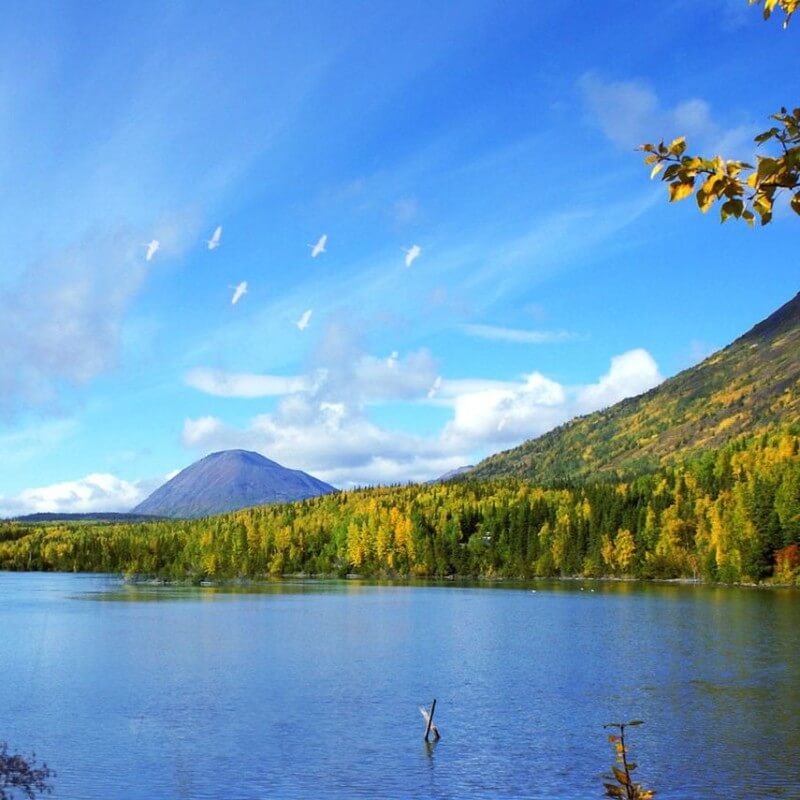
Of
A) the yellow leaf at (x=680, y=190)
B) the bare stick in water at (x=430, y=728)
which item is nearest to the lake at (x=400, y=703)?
the bare stick in water at (x=430, y=728)

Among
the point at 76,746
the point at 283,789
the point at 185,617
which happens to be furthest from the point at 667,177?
the point at 185,617

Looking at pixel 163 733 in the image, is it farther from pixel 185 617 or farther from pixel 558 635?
pixel 185 617

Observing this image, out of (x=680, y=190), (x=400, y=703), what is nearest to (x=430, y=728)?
(x=400, y=703)

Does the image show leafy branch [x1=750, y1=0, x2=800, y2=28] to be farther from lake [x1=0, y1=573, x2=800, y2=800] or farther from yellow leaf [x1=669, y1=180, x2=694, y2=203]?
lake [x1=0, y1=573, x2=800, y2=800]

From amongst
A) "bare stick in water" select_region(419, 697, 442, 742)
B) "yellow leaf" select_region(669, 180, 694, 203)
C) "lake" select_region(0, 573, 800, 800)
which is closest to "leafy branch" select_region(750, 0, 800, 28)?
"yellow leaf" select_region(669, 180, 694, 203)

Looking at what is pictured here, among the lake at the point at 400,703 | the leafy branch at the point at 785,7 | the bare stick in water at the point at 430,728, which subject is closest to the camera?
the leafy branch at the point at 785,7

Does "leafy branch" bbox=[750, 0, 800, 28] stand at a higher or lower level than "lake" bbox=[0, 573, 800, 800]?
higher

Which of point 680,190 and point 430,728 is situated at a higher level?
point 680,190

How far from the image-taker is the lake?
40.9 m

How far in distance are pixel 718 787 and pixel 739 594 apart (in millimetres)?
117465

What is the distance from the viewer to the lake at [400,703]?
4094 centimetres

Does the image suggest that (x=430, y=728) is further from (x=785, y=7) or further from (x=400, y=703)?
(x=785, y=7)

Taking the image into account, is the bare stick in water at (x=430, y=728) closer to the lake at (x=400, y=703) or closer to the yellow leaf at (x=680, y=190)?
the lake at (x=400, y=703)

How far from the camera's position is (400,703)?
57312 mm
